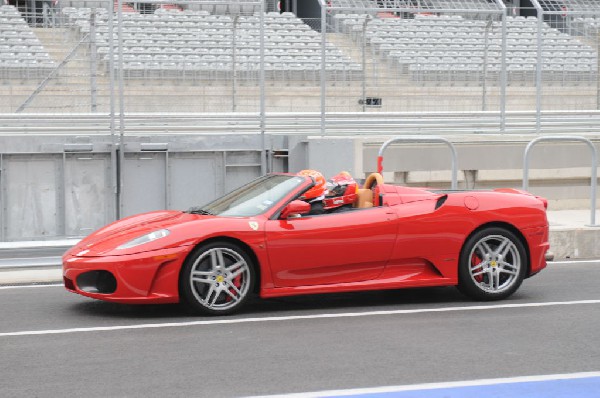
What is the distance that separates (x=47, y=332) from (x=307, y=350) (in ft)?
6.61

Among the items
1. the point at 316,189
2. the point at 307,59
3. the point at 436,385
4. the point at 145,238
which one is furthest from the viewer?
the point at 307,59

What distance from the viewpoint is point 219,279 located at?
7809 millimetres

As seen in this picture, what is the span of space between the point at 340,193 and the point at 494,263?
1496 millimetres

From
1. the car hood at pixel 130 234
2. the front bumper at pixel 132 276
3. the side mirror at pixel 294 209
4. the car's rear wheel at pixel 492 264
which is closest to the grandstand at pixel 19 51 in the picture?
the car hood at pixel 130 234

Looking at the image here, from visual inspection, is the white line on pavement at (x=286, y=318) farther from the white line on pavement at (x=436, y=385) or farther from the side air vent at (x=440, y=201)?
the white line on pavement at (x=436, y=385)

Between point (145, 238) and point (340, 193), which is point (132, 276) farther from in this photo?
point (340, 193)

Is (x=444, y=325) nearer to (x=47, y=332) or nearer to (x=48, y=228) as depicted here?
(x=47, y=332)

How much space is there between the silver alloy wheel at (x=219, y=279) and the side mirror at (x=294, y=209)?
54cm

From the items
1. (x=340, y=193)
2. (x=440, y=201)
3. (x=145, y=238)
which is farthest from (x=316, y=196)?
(x=145, y=238)

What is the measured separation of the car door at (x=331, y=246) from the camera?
7.97 meters

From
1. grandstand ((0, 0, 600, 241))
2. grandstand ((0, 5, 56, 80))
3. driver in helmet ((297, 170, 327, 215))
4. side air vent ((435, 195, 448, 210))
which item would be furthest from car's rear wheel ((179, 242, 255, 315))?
grandstand ((0, 5, 56, 80))

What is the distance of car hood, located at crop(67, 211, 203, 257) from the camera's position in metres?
7.65

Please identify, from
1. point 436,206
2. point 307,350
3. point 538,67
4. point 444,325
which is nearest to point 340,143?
point 538,67

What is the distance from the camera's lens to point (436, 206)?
8508 mm
